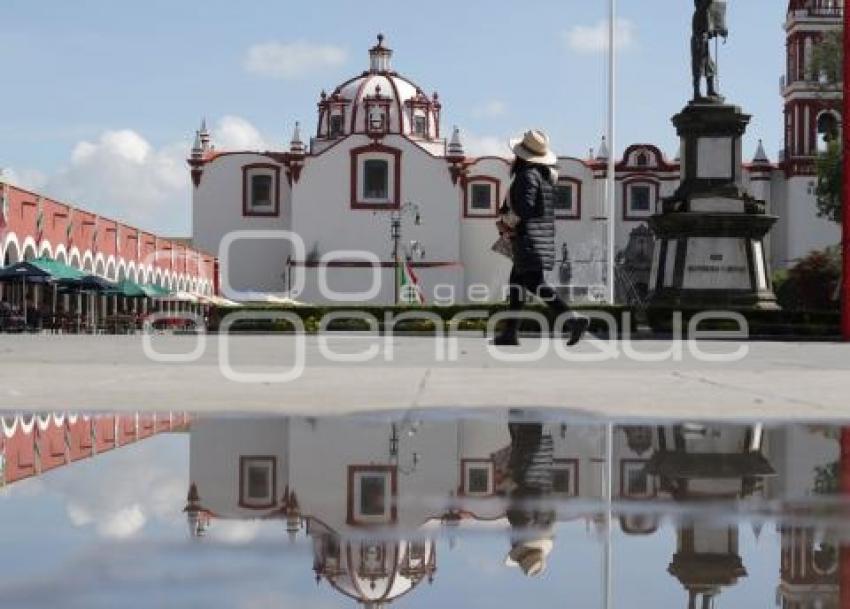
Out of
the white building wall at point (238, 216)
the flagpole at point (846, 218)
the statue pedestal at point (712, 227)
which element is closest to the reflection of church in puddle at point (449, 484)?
the flagpole at point (846, 218)

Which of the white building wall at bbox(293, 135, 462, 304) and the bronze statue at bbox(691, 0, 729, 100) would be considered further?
the white building wall at bbox(293, 135, 462, 304)

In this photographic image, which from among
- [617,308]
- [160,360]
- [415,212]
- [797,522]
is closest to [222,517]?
[797,522]

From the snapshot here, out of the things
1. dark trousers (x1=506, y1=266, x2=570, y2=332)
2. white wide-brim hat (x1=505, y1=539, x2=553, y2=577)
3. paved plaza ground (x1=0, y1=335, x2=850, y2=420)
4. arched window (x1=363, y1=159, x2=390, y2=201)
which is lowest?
white wide-brim hat (x1=505, y1=539, x2=553, y2=577)

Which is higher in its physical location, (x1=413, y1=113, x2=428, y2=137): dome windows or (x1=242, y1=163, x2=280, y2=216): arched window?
(x1=413, y1=113, x2=428, y2=137): dome windows

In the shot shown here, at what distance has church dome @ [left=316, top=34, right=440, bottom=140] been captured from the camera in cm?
7269

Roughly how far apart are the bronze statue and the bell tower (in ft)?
96.5

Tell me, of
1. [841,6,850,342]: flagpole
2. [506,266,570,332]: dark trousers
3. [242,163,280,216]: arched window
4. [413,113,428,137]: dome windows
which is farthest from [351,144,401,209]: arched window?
[506,266,570,332]: dark trousers

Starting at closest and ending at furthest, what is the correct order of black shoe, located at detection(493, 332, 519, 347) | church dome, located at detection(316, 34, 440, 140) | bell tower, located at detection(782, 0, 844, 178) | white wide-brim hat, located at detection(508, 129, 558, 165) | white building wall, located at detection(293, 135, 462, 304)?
white wide-brim hat, located at detection(508, 129, 558, 165) → black shoe, located at detection(493, 332, 519, 347) → bell tower, located at detection(782, 0, 844, 178) → white building wall, located at detection(293, 135, 462, 304) → church dome, located at detection(316, 34, 440, 140)

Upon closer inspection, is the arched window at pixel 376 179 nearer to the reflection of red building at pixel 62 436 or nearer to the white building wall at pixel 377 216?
the white building wall at pixel 377 216

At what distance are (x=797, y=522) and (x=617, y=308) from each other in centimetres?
2792

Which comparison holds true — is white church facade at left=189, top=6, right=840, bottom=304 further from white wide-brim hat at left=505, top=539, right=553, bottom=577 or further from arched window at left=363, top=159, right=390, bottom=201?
white wide-brim hat at left=505, top=539, right=553, bottom=577

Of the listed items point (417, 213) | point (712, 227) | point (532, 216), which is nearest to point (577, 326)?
point (532, 216)

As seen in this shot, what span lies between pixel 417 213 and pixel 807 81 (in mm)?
21065

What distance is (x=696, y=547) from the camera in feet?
10.6
